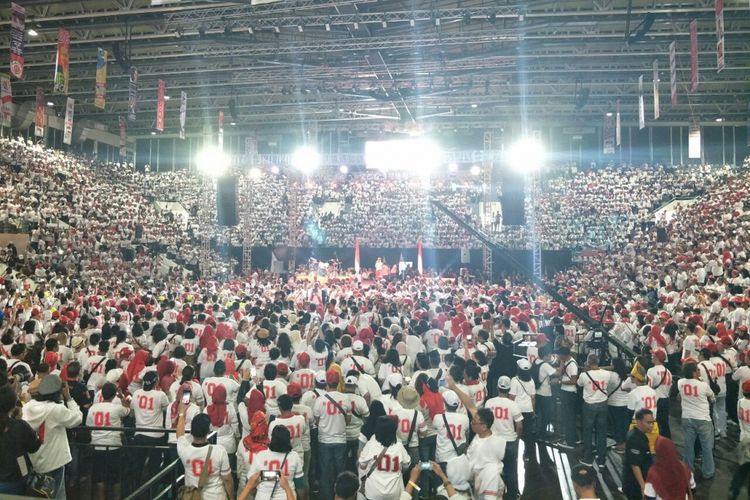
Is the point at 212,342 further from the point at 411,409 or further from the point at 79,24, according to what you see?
the point at 79,24

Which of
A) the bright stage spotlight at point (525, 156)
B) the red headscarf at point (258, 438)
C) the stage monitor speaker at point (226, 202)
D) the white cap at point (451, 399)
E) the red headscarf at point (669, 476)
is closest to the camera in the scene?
the red headscarf at point (669, 476)

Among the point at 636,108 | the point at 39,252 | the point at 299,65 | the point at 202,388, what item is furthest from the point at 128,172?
the point at 202,388

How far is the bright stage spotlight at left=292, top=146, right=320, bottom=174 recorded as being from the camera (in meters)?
33.9

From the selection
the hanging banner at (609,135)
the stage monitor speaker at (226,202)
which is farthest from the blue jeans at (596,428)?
the stage monitor speaker at (226,202)

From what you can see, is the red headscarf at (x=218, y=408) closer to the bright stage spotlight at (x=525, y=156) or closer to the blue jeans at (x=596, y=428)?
the blue jeans at (x=596, y=428)

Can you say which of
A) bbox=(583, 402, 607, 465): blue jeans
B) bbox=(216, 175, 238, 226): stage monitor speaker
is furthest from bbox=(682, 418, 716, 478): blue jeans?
bbox=(216, 175, 238, 226): stage monitor speaker

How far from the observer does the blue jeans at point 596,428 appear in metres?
7.61

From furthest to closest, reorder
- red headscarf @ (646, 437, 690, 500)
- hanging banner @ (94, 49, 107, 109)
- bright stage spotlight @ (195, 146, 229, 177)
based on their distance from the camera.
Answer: bright stage spotlight @ (195, 146, 229, 177)
hanging banner @ (94, 49, 107, 109)
red headscarf @ (646, 437, 690, 500)

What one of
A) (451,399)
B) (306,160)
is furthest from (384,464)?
(306,160)

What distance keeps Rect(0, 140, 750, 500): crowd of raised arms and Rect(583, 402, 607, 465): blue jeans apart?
4cm

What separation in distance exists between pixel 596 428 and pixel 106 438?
6367 mm

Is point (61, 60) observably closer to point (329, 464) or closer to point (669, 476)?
point (329, 464)

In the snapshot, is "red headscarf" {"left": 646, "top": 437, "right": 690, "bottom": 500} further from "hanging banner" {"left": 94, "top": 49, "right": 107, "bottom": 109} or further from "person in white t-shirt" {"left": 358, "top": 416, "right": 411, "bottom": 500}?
"hanging banner" {"left": 94, "top": 49, "right": 107, "bottom": 109}

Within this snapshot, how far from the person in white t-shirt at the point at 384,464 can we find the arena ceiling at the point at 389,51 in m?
10.2
